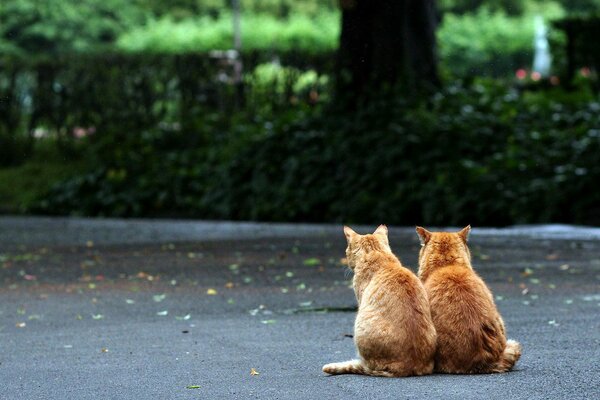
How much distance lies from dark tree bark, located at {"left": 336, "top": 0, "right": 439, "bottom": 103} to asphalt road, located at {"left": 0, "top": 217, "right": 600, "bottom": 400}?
2789mm

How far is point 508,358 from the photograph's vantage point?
20.6 ft

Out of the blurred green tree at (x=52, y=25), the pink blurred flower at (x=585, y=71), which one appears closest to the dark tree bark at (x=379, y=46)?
the pink blurred flower at (x=585, y=71)

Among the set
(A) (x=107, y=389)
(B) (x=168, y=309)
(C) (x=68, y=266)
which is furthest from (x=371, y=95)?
(A) (x=107, y=389)

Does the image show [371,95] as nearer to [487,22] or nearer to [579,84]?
[579,84]

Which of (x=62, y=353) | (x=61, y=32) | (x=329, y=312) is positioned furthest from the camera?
(x=61, y=32)

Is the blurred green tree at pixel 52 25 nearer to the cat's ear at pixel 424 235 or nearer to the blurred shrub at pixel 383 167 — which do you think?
the blurred shrub at pixel 383 167

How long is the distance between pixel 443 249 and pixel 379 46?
11.0 m

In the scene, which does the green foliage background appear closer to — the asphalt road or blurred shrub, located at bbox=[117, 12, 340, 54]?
the asphalt road

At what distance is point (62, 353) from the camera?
7.39 metres

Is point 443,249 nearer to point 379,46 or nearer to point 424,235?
point 424,235

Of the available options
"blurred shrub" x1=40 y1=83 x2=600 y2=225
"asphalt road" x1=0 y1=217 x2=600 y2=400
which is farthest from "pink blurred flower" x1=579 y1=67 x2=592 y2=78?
"asphalt road" x1=0 y1=217 x2=600 y2=400

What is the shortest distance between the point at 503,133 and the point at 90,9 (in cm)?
3068

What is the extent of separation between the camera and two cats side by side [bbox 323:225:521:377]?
5949 mm

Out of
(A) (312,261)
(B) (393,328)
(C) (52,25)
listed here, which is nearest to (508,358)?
(B) (393,328)
